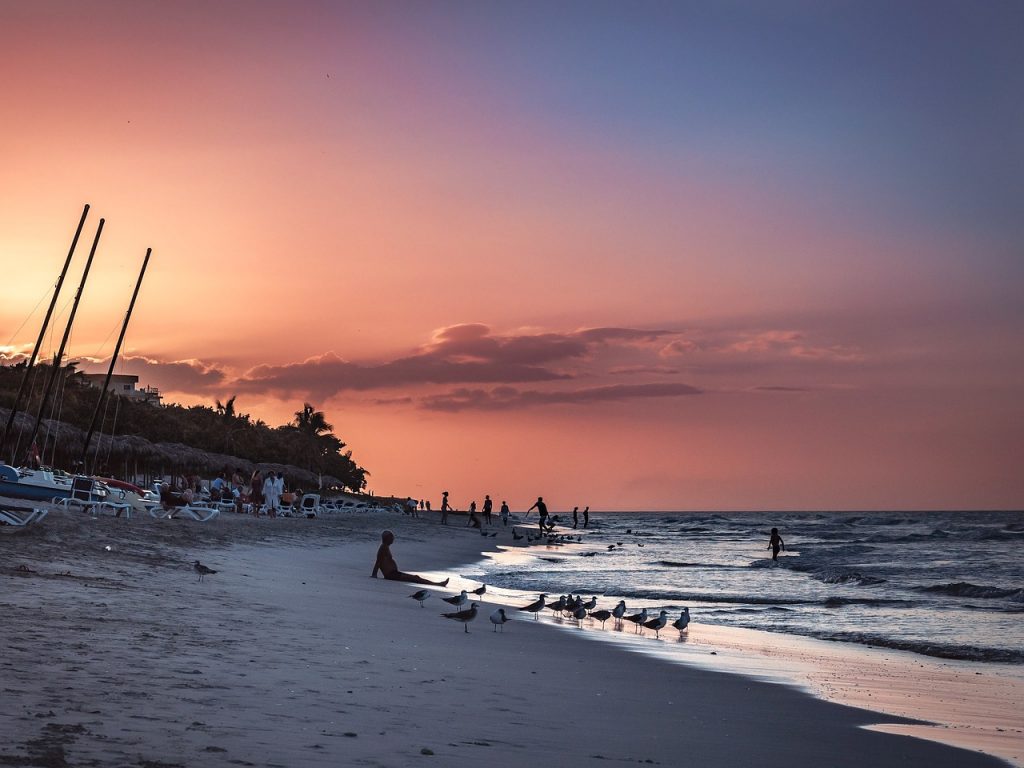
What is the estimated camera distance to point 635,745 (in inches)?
278

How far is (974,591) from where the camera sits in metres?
28.5

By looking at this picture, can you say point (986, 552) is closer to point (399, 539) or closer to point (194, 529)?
point (399, 539)

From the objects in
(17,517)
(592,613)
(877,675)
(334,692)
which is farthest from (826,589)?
(334,692)

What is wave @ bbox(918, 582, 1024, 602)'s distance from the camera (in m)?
27.5

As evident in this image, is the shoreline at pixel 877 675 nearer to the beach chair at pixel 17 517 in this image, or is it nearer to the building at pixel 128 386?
the beach chair at pixel 17 517

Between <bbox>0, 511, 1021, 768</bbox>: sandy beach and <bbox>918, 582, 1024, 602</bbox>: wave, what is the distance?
50.0ft

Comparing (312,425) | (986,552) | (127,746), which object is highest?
(312,425)

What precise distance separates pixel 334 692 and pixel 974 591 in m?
26.3

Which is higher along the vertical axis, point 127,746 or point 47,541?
point 47,541

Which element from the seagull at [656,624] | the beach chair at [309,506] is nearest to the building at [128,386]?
the beach chair at [309,506]

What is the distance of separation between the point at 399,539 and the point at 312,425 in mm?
66155

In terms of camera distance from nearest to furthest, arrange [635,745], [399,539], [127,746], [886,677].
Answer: [127,746] < [635,745] < [886,677] < [399,539]

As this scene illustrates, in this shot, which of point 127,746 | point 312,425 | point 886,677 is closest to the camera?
point 127,746

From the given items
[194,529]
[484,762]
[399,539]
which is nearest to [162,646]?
[484,762]
